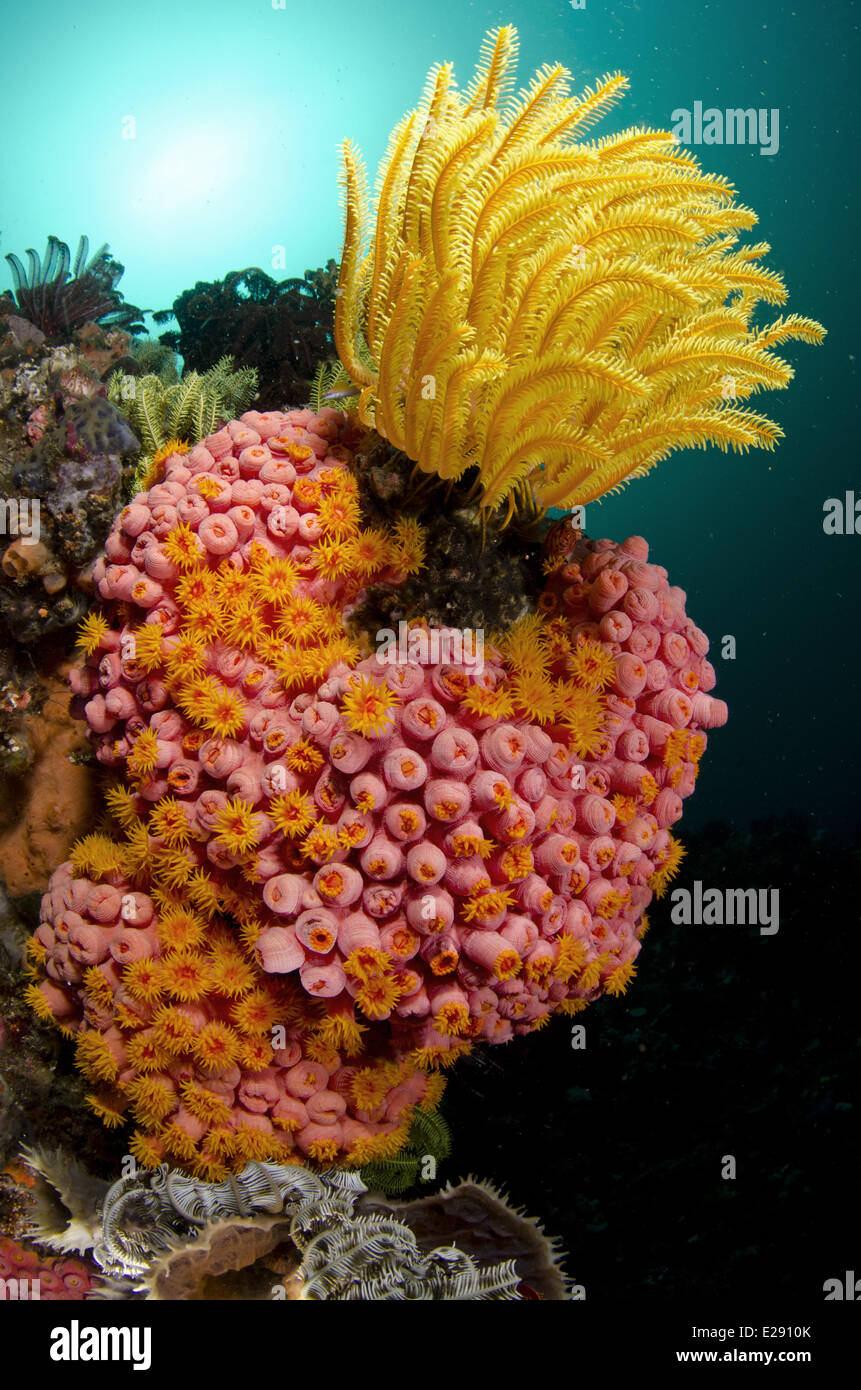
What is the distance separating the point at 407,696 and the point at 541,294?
1.57 metres

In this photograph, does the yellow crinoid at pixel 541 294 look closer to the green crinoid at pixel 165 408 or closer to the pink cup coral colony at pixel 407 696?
the pink cup coral colony at pixel 407 696

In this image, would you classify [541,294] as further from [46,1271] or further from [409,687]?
[46,1271]

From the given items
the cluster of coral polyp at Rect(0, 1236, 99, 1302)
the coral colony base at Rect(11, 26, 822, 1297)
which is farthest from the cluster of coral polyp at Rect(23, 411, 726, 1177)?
the cluster of coral polyp at Rect(0, 1236, 99, 1302)

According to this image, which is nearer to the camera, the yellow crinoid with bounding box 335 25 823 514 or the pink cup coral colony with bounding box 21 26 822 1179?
the yellow crinoid with bounding box 335 25 823 514

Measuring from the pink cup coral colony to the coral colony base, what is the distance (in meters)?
0.01

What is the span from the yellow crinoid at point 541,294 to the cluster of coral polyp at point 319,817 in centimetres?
47

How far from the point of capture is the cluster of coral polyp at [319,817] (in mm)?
2580

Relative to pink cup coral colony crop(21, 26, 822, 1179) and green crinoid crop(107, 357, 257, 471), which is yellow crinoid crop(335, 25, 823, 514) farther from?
green crinoid crop(107, 357, 257, 471)

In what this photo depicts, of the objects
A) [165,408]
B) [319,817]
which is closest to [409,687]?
[319,817]

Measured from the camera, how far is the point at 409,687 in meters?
2.62

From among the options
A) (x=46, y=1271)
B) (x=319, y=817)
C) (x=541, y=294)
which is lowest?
(x=46, y=1271)

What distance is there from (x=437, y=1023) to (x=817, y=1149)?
236 inches

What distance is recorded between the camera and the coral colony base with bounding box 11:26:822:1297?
8.28 feet

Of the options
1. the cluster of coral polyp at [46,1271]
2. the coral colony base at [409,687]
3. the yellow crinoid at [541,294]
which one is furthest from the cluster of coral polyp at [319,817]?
the cluster of coral polyp at [46,1271]
